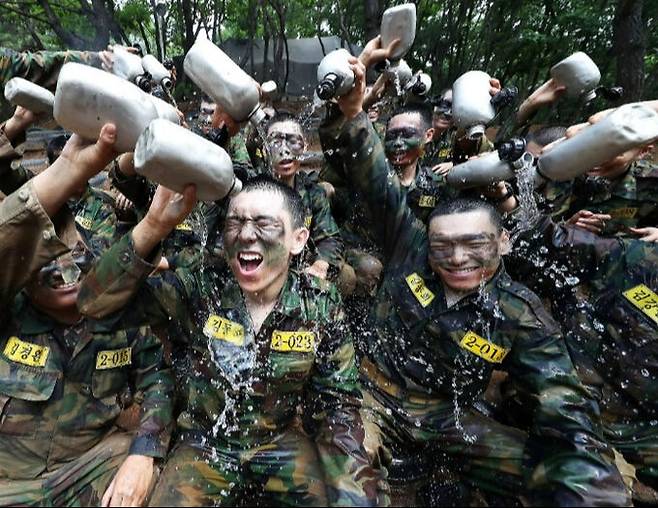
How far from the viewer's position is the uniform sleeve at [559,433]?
7.50 feet

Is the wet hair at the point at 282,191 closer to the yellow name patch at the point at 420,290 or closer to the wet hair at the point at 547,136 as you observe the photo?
the yellow name patch at the point at 420,290

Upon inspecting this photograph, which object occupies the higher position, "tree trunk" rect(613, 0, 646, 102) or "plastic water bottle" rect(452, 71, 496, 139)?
"tree trunk" rect(613, 0, 646, 102)

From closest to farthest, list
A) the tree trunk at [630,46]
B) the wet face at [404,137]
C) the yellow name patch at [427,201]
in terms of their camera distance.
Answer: the wet face at [404,137]
the yellow name patch at [427,201]
the tree trunk at [630,46]

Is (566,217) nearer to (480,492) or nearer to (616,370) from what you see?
(616,370)

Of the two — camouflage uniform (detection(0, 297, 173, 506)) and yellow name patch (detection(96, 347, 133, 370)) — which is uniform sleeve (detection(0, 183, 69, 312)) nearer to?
camouflage uniform (detection(0, 297, 173, 506))

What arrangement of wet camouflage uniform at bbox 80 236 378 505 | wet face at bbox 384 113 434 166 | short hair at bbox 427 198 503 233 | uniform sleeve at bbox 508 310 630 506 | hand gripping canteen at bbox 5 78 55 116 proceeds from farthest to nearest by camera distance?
wet face at bbox 384 113 434 166, short hair at bbox 427 198 503 233, hand gripping canteen at bbox 5 78 55 116, wet camouflage uniform at bbox 80 236 378 505, uniform sleeve at bbox 508 310 630 506

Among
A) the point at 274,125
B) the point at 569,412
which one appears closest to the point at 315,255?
the point at 274,125

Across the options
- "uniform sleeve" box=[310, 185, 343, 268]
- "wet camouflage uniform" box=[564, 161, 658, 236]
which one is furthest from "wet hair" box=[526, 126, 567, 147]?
"uniform sleeve" box=[310, 185, 343, 268]

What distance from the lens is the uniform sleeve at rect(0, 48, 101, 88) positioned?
147 inches

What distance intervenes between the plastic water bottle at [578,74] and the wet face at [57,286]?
10.4 ft

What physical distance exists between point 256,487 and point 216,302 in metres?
0.92

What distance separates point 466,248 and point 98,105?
6.45ft

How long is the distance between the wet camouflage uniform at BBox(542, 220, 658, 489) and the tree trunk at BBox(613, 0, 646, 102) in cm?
656

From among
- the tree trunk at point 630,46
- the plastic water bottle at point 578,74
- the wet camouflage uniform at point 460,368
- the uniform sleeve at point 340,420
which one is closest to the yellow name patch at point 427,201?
the wet camouflage uniform at point 460,368
